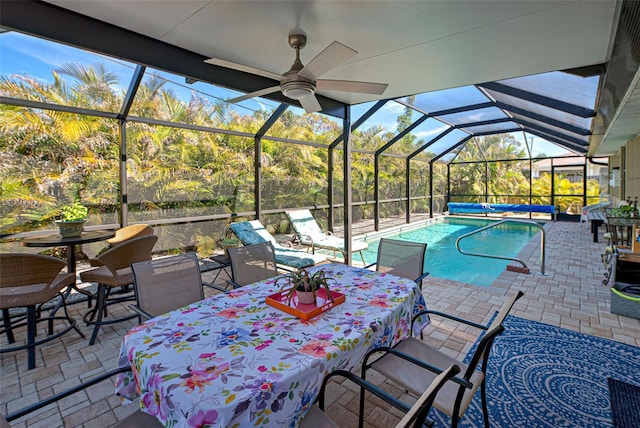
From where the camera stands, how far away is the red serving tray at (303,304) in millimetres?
1839

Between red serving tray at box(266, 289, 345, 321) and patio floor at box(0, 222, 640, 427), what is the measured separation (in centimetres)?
73

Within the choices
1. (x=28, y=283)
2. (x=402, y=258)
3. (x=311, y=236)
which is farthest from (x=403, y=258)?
(x=28, y=283)

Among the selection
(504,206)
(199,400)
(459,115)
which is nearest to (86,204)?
(199,400)

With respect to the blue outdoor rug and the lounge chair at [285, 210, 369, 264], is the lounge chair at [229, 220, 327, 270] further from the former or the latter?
the blue outdoor rug

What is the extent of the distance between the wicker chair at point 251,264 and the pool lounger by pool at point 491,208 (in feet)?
40.8

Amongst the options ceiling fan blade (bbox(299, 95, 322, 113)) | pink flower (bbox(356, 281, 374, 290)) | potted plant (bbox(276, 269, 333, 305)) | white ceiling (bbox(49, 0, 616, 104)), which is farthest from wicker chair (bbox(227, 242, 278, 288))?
→ white ceiling (bbox(49, 0, 616, 104))

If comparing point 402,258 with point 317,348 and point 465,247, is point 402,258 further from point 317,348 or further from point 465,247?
point 465,247

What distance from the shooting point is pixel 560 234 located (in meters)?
8.93

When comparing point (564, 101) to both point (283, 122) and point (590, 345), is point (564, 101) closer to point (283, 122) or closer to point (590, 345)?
point (590, 345)

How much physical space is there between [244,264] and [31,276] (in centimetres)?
171

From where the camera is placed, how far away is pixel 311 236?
601 centimetres

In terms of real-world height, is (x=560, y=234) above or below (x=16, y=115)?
below

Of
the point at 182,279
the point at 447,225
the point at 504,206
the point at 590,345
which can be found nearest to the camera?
the point at 182,279

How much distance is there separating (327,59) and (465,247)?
25.7 feet
